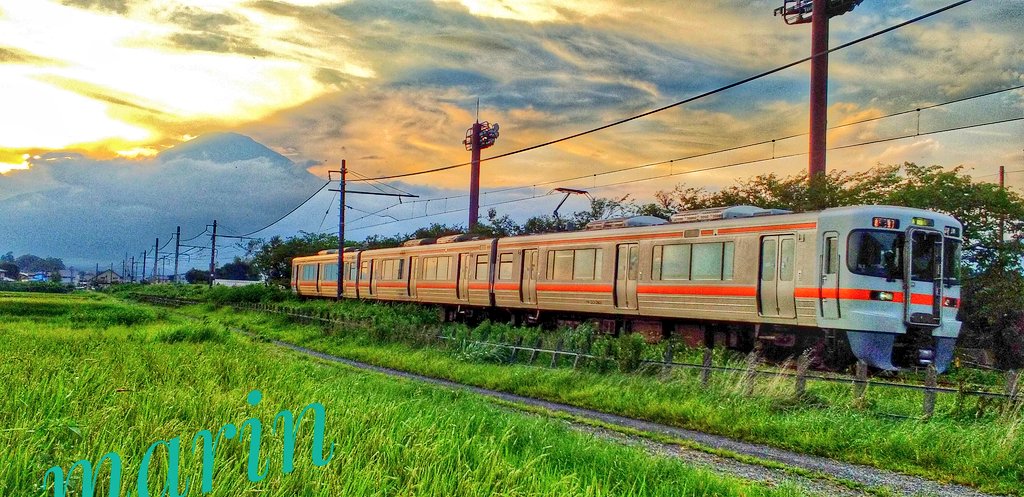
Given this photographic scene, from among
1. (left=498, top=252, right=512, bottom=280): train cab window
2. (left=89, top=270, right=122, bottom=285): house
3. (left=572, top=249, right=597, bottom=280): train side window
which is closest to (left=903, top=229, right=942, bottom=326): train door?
(left=572, top=249, right=597, bottom=280): train side window

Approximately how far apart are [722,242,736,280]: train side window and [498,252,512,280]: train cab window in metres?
9.36

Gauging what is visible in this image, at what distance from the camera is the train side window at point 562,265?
2333 centimetres

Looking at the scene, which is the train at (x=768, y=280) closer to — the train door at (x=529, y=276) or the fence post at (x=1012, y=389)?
the train door at (x=529, y=276)

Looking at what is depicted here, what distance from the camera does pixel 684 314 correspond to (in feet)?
63.3

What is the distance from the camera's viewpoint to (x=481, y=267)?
2798cm

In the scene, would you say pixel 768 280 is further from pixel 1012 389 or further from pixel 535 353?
pixel 1012 389

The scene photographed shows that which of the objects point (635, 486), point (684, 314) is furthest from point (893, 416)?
point (684, 314)

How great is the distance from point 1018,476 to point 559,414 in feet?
19.7

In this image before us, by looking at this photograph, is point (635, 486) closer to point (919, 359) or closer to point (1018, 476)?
point (1018, 476)

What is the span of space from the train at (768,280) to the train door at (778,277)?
0.02m

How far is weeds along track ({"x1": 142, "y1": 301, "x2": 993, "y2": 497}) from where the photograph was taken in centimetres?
826

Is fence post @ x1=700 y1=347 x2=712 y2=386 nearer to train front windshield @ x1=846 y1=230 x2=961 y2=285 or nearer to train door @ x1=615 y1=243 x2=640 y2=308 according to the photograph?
train front windshield @ x1=846 y1=230 x2=961 y2=285

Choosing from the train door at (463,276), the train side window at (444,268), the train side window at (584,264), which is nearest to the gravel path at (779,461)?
the train side window at (584,264)

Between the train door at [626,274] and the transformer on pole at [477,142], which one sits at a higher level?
the transformer on pole at [477,142]
